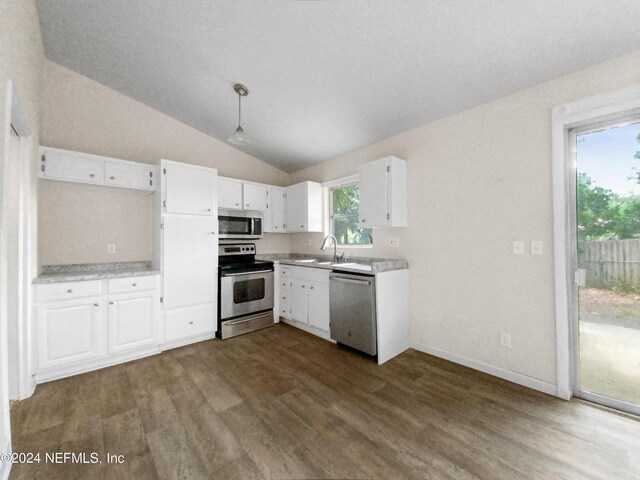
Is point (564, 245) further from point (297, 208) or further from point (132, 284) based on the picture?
point (132, 284)

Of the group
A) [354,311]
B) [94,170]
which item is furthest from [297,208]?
[94,170]

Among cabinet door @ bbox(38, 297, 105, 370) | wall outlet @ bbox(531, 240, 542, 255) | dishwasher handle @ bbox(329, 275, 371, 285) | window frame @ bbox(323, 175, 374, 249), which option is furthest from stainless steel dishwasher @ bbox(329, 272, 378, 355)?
cabinet door @ bbox(38, 297, 105, 370)

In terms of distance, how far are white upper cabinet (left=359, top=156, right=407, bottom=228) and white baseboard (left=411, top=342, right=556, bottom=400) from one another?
56.6 inches

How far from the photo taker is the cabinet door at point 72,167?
267 cm

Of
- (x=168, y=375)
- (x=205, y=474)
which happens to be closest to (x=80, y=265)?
(x=168, y=375)

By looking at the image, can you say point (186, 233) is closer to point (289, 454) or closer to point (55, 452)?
point (55, 452)

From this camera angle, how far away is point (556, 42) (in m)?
1.84

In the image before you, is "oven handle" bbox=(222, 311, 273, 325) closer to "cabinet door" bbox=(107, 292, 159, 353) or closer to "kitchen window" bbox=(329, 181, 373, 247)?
"cabinet door" bbox=(107, 292, 159, 353)

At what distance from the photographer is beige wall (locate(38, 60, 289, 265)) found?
292 centimetres

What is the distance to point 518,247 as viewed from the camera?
2338 millimetres

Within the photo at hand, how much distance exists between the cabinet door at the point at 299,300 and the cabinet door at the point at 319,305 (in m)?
0.09

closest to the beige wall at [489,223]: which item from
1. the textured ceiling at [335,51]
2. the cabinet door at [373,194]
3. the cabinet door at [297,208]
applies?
the textured ceiling at [335,51]

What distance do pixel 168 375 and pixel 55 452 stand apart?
0.93 metres

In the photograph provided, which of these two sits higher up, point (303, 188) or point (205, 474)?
point (303, 188)
